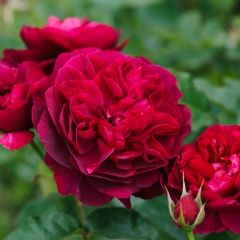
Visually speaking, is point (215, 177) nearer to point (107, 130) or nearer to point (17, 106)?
point (107, 130)

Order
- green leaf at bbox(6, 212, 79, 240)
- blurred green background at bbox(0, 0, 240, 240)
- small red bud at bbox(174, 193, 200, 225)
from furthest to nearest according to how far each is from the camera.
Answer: blurred green background at bbox(0, 0, 240, 240), green leaf at bbox(6, 212, 79, 240), small red bud at bbox(174, 193, 200, 225)

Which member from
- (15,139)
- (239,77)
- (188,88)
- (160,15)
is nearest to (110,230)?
(15,139)

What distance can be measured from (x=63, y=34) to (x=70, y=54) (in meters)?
0.09

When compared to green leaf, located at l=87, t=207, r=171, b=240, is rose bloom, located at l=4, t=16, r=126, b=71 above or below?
above

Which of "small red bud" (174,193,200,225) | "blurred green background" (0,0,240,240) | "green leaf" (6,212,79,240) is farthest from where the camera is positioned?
"blurred green background" (0,0,240,240)

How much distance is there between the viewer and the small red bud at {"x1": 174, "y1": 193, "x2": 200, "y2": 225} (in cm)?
73

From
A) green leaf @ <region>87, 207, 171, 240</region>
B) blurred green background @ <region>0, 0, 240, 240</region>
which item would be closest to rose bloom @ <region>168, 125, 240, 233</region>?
green leaf @ <region>87, 207, 171, 240</region>

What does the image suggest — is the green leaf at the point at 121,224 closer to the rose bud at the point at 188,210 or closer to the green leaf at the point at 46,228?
the green leaf at the point at 46,228

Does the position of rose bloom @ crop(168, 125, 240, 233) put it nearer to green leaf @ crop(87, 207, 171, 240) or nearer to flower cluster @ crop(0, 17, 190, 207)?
flower cluster @ crop(0, 17, 190, 207)

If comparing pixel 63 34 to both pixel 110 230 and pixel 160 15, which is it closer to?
pixel 110 230

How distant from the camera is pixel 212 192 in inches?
29.8

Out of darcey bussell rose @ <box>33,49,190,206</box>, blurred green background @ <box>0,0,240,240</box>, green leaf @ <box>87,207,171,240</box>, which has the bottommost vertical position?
blurred green background @ <box>0,0,240,240</box>

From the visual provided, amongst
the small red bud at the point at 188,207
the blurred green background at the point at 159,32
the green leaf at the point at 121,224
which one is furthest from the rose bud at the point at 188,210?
the blurred green background at the point at 159,32

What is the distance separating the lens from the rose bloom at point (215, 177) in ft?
2.50
